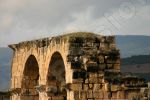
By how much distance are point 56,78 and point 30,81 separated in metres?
3.53

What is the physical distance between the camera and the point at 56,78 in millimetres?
23969

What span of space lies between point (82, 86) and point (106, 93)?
101cm

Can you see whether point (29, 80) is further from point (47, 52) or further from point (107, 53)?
point (107, 53)

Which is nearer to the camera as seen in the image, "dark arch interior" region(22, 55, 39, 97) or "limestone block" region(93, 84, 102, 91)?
"limestone block" region(93, 84, 102, 91)

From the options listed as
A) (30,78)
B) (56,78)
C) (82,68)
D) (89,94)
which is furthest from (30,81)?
(89,94)

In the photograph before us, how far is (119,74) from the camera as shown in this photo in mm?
19906

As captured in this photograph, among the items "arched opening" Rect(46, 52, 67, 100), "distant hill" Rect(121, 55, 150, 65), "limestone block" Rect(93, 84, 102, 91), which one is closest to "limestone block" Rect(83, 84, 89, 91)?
"limestone block" Rect(93, 84, 102, 91)

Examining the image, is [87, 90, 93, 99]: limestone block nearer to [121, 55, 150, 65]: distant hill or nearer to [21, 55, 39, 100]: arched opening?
[21, 55, 39, 100]: arched opening

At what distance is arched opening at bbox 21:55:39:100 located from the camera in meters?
26.9

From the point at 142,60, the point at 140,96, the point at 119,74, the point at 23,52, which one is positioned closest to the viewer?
the point at 140,96

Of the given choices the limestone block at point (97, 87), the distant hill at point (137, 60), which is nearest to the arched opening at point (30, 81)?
the limestone block at point (97, 87)

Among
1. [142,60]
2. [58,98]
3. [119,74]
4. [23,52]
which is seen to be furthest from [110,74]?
[142,60]

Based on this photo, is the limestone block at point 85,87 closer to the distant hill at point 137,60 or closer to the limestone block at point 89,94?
the limestone block at point 89,94

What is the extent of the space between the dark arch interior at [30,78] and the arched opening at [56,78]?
296cm
